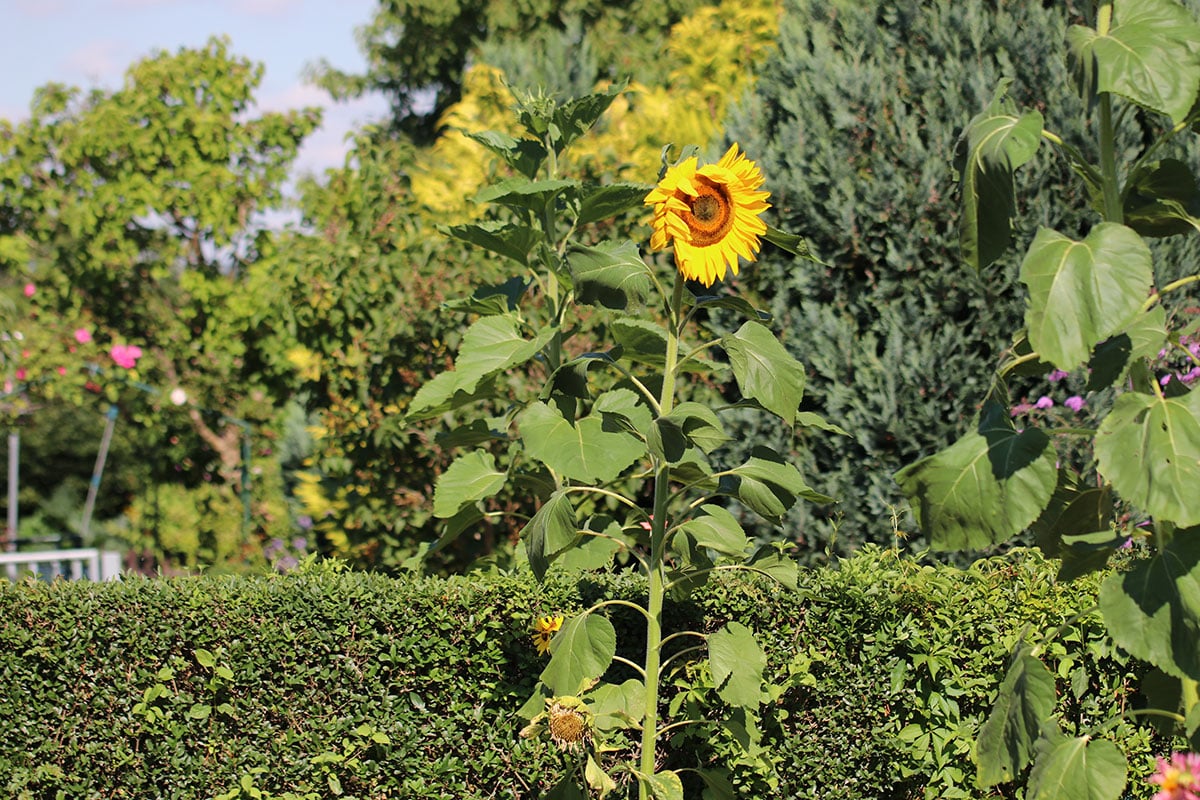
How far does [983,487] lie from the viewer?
6.96ft

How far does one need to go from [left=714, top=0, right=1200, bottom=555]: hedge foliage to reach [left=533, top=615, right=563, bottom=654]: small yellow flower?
56.7 inches

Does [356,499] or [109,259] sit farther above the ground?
[109,259]

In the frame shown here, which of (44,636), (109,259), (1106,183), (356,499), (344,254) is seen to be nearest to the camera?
(1106,183)

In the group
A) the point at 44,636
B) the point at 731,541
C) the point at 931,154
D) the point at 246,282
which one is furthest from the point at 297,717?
the point at 246,282

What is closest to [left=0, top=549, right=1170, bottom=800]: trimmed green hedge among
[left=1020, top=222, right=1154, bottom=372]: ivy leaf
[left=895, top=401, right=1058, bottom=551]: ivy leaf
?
[left=895, top=401, right=1058, bottom=551]: ivy leaf

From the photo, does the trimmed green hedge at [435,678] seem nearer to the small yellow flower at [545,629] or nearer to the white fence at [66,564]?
the small yellow flower at [545,629]

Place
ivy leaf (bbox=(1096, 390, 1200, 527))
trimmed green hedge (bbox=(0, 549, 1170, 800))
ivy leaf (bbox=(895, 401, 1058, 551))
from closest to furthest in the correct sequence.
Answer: ivy leaf (bbox=(1096, 390, 1200, 527)) < ivy leaf (bbox=(895, 401, 1058, 551)) < trimmed green hedge (bbox=(0, 549, 1170, 800))

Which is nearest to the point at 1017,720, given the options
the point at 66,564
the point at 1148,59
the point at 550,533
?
the point at 550,533

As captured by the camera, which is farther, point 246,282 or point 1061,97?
point 246,282

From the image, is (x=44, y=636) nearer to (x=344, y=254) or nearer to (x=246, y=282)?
(x=344, y=254)

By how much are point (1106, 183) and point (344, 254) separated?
3874 millimetres

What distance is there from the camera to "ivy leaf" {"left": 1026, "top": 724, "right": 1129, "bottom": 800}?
84.8 inches

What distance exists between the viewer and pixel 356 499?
5.06 metres

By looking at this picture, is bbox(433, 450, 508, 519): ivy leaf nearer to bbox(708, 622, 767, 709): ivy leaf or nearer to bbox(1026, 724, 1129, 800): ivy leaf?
bbox(708, 622, 767, 709): ivy leaf
